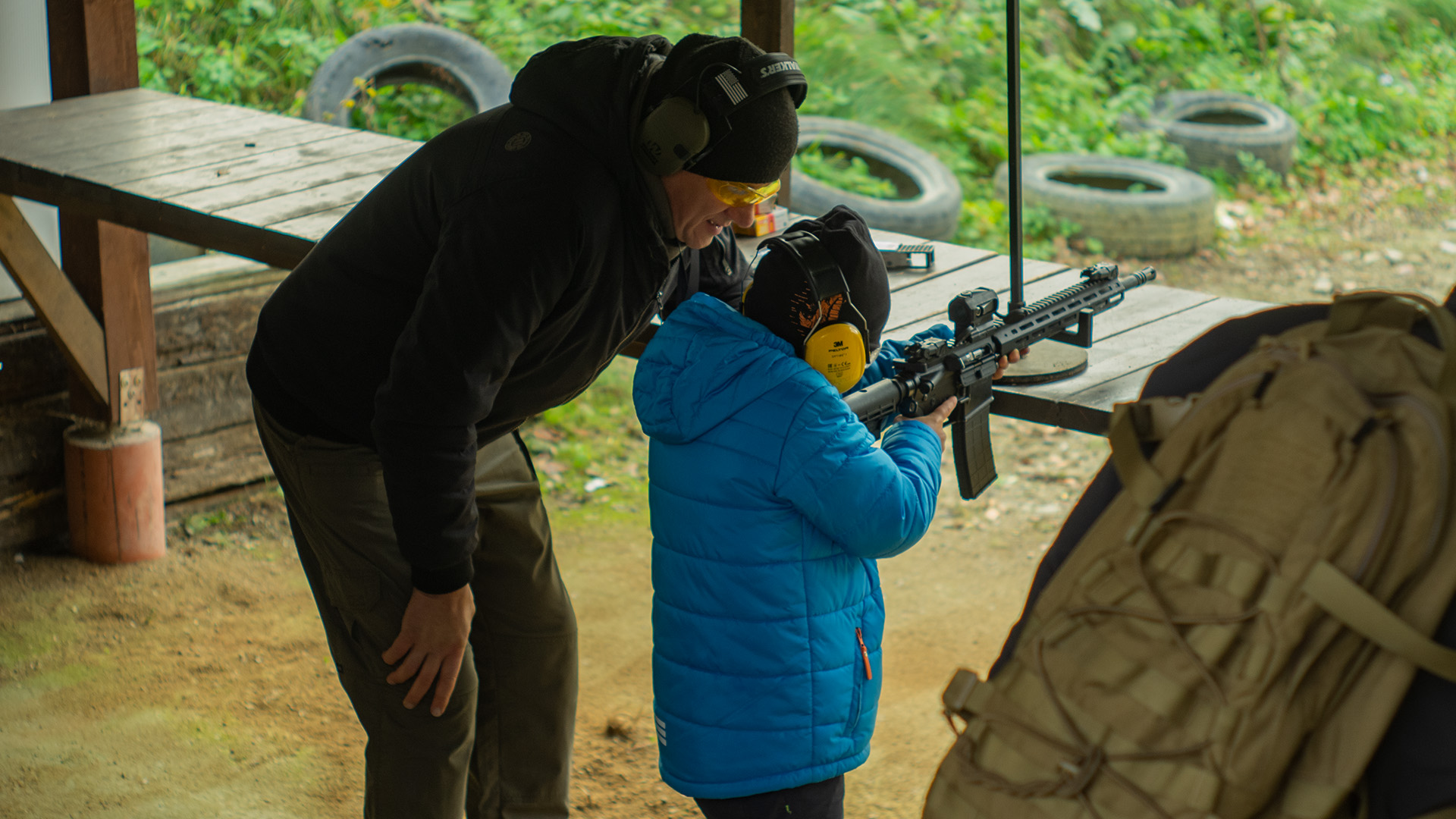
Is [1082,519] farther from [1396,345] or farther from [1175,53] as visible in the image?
[1175,53]

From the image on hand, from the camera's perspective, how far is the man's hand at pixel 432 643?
5.88 ft

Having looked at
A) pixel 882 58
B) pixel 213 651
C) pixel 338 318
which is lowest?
pixel 213 651

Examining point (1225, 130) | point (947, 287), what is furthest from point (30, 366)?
point (1225, 130)

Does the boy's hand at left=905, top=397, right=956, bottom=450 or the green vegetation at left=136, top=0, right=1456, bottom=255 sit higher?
the boy's hand at left=905, top=397, right=956, bottom=450

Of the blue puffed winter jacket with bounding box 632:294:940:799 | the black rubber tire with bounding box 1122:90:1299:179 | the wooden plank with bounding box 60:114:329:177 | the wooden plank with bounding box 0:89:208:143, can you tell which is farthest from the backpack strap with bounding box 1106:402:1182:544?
the black rubber tire with bounding box 1122:90:1299:179

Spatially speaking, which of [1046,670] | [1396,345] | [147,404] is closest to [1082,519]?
[1046,670]

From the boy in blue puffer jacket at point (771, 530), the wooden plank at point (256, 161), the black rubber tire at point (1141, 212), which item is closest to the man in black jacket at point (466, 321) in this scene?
the boy in blue puffer jacket at point (771, 530)

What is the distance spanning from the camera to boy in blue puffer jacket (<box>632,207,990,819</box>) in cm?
172

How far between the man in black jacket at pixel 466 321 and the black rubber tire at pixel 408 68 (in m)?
3.96

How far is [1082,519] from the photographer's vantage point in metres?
1.03

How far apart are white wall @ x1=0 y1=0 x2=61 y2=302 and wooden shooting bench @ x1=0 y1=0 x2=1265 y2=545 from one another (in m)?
0.24

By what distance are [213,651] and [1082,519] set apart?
10.6ft

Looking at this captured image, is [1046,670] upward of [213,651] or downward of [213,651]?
upward

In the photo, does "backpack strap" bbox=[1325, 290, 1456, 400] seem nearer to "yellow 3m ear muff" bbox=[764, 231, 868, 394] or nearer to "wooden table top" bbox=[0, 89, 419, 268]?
"yellow 3m ear muff" bbox=[764, 231, 868, 394]
